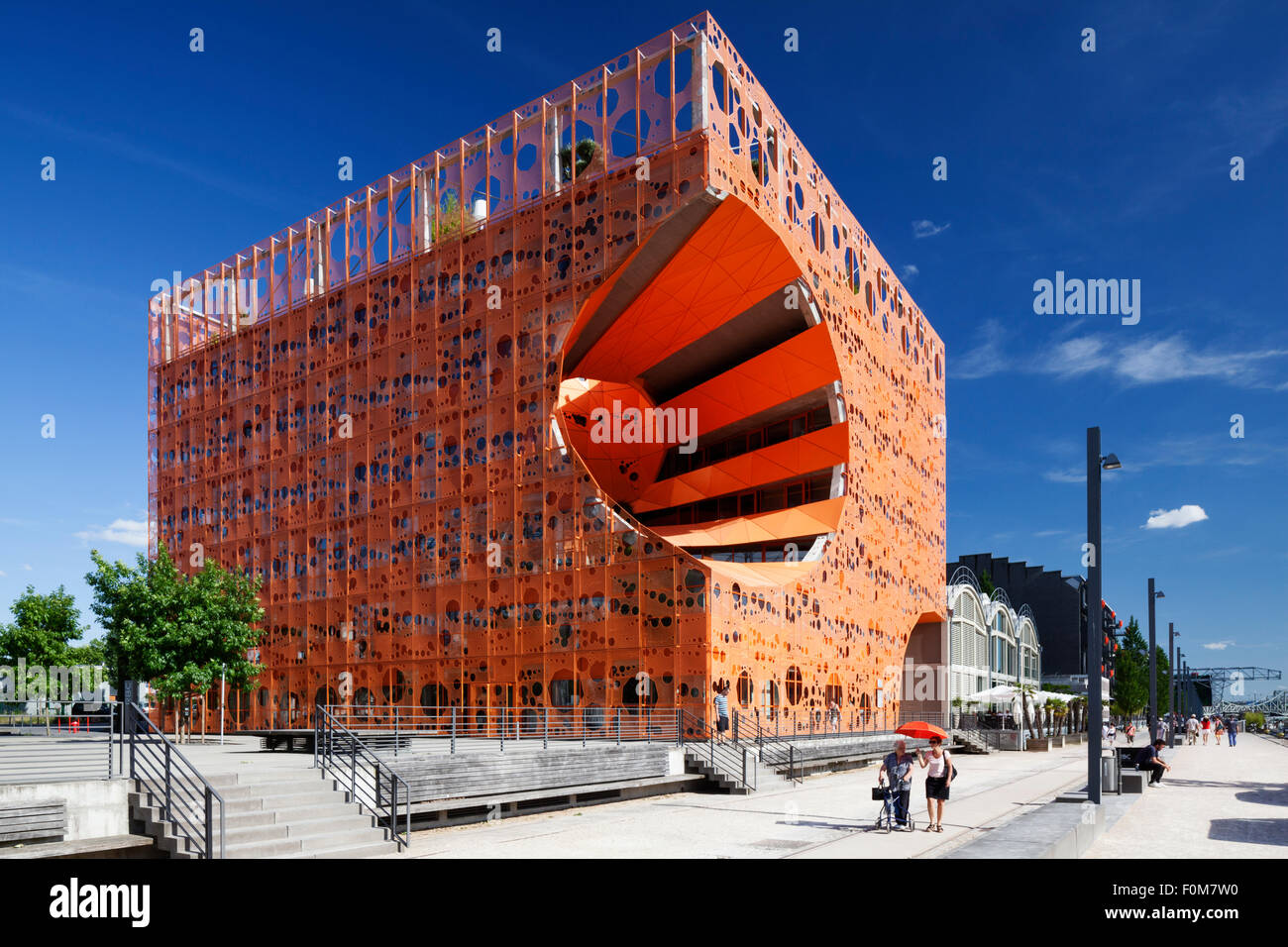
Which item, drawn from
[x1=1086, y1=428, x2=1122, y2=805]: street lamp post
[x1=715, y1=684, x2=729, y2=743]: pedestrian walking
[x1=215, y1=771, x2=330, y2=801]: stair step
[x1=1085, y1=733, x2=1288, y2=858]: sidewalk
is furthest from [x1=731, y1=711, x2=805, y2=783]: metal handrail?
[x1=215, y1=771, x2=330, y2=801]: stair step

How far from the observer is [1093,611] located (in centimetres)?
1703

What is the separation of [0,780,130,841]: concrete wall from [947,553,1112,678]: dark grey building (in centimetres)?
9275

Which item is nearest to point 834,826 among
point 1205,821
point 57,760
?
point 1205,821

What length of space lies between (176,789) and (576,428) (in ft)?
96.1

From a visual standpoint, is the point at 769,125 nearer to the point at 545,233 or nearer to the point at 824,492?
the point at 545,233

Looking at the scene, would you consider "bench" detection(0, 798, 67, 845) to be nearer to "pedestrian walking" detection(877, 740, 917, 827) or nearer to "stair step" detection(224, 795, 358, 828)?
"stair step" detection(224, 795, 358, 828)

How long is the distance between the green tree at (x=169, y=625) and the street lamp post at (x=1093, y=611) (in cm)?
2759

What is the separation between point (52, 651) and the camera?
46.1 m

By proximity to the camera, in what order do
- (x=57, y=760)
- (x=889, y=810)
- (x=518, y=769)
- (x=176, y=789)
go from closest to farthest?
(x=57, y=760) → (x=176, y=789) → (x=889, y=810) → (x=518, y=769)

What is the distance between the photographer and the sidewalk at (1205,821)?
47.2ft

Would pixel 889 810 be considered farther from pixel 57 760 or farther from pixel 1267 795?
pixel 1267 795

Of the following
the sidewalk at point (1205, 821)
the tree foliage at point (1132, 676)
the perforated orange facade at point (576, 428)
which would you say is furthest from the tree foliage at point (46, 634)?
the tree foliage at point (1132, 676)

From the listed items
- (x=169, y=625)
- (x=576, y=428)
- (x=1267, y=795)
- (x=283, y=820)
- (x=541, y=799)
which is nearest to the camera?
(x=283, y=820)
